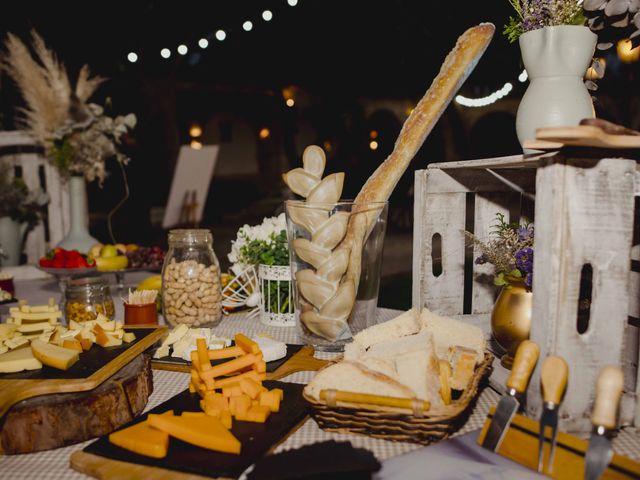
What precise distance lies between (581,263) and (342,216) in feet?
1.94

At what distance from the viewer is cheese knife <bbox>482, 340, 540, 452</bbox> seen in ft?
2.88

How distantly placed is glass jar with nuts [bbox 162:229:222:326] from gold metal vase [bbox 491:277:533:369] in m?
0.84

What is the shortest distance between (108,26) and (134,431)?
19.5 feet

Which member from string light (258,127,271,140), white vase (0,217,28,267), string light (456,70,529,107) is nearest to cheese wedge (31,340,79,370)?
string light (456,70,529,107)

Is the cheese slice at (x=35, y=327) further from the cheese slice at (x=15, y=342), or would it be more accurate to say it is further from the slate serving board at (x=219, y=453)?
the slate serving board at (x=219, y=453)

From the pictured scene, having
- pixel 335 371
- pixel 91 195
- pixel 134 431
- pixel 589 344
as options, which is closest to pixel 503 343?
pixel 589 344

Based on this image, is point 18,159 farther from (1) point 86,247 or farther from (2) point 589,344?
(2) point 589,344

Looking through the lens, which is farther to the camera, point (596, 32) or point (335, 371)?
point (596, 32)

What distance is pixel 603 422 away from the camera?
75 cm

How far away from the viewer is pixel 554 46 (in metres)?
1.15

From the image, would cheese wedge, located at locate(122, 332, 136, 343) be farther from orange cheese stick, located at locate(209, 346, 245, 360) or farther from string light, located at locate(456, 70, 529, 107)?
string light, located at locate(456, 70, 529, 107)

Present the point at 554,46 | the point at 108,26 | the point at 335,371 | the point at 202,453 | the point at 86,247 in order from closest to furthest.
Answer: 1. the point at 202,453
2. the point at 335,371
3. the point at 554,46
4. the point at 86,247
5. the point at 108,26

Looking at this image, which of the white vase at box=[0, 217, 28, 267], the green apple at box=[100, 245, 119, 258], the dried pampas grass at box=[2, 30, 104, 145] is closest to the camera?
the green apple at box=[100, 245, 119, 258]

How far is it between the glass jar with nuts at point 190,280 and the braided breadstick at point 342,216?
36cm
